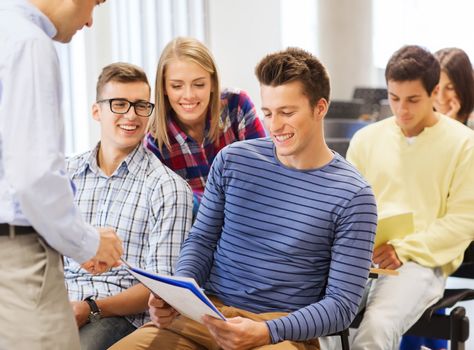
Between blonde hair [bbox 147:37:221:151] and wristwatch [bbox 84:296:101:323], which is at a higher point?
blonde hair [bbox 147:37:221:151]

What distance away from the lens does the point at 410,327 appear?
3.17 meters

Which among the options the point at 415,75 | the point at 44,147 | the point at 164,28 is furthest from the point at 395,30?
the point at 44,147

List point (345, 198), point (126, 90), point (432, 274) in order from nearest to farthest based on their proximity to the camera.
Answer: point (345, 198), point (126, 90), point (432, 274)

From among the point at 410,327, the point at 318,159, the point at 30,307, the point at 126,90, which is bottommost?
the point at 410,327

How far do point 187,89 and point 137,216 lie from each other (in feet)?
1.90

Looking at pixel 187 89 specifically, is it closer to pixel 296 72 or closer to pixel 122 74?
pixel 122 74

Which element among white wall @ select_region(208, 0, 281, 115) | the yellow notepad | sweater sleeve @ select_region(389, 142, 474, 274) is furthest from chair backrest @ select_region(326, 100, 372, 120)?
the yellow notepad

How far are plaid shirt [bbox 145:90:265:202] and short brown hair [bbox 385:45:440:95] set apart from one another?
646 mm

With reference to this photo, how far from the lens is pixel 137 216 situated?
2906mm

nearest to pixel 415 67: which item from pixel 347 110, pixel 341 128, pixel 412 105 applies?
pixel 412 105

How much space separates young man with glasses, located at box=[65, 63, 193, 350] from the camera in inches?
111

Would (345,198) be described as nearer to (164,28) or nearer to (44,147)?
(44,147)

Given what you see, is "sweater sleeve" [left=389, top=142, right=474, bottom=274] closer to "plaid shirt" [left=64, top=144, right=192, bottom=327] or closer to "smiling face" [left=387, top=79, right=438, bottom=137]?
"smiling face" [left=387, top=79, right=438, bottom=137]

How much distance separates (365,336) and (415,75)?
1.12 meters
